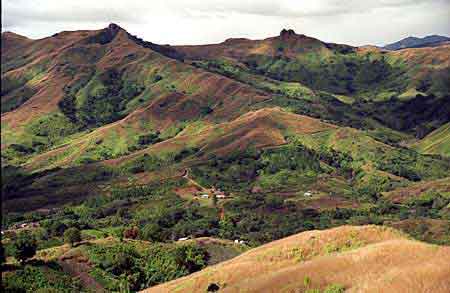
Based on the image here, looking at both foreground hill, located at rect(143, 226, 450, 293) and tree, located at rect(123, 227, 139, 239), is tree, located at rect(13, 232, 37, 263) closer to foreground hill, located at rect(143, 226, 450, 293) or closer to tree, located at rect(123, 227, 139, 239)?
tree, located at rect(123, 227, 139, 239)

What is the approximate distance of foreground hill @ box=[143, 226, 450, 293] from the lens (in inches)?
1457

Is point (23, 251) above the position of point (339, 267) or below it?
below

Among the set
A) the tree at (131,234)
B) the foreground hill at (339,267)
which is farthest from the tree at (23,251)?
the foreground hill at (339,267)

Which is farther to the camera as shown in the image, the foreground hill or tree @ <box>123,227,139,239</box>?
tree @ <box>123,227,139,239</box>

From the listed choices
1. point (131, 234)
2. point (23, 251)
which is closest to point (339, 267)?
point (23, 251)

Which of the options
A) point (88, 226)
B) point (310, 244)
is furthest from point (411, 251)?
point (88, 226)

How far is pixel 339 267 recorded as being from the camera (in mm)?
43781

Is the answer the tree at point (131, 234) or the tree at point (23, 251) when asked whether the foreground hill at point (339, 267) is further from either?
the tree at point (131, 234)

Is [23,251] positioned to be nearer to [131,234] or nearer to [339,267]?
[131,234]

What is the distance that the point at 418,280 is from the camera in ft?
117

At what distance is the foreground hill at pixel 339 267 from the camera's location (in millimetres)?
37000

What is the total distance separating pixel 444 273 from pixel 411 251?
795 cm

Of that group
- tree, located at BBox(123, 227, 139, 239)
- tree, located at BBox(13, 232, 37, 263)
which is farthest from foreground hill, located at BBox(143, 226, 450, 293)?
tree, located at BBox(123, 227, 139, 239)

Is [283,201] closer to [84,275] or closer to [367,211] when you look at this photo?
[367,211]
